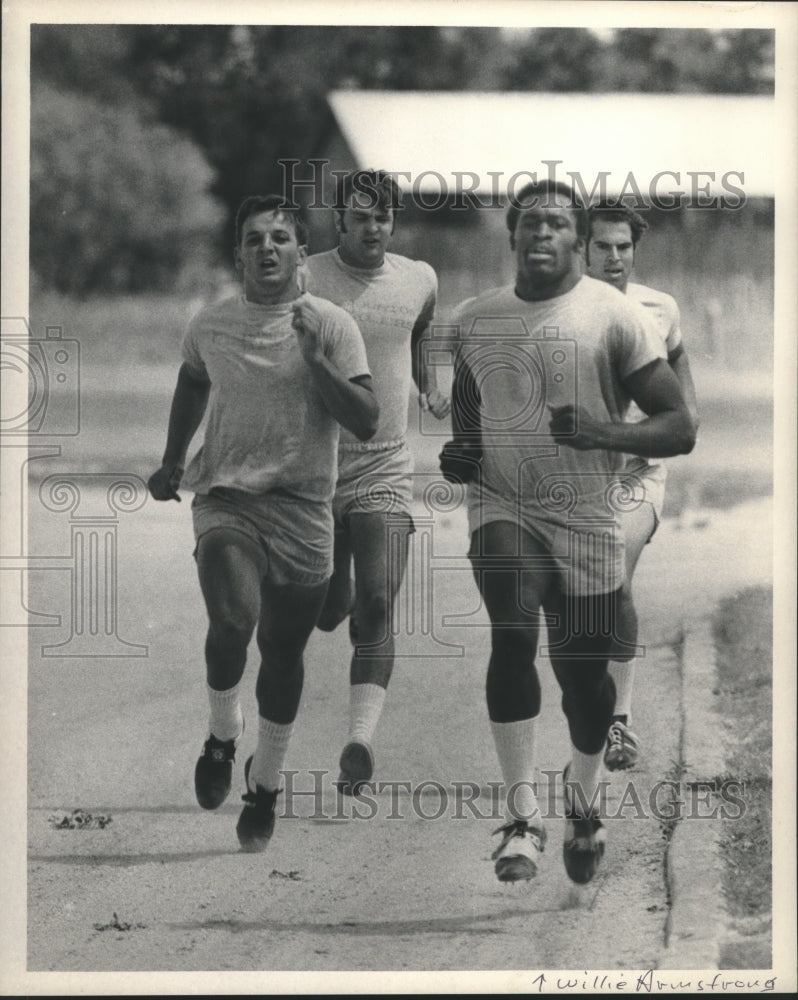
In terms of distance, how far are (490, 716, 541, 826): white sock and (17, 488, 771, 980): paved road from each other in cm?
6

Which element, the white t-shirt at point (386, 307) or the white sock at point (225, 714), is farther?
the white sock at point (225, 714)

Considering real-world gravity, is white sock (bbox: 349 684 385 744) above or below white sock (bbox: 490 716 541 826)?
above

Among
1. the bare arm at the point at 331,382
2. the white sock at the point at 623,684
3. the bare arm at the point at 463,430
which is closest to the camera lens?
the bare arm at the point at 331,382

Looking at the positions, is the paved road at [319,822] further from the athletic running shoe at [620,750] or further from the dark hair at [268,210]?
the dark hair at [268,210]

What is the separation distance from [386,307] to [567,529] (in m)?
1.13

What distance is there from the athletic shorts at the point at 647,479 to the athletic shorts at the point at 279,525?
1215 mm

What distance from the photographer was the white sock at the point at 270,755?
5852 mm

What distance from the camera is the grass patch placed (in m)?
5.92

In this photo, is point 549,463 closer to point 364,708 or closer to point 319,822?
point 364,708

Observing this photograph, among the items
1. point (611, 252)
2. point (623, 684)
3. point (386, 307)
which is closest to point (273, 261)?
point (386, 307)

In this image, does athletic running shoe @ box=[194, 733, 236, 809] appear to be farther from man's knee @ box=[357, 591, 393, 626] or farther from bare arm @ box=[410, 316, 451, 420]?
bare arm @ box=[410, 316, 451, 420]

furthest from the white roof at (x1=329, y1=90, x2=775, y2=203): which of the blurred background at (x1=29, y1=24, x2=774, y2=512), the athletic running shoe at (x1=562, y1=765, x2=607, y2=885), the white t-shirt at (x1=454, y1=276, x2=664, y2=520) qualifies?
the athletic running shoe at (x1=562, y1=765, x2=607, y2=885)

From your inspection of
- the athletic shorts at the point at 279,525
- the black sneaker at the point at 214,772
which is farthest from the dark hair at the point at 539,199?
the black sneaker at the point at 214,772

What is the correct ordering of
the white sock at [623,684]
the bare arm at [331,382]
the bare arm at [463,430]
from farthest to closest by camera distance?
the white sock at [623,684] < the bare arm at [463,430] < the bare arm at [331,382]
